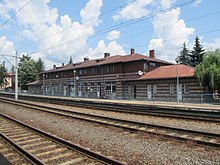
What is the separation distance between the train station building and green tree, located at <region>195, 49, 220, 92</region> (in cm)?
161

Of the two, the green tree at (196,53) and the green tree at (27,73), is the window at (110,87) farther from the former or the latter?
the green tree at (27,73)

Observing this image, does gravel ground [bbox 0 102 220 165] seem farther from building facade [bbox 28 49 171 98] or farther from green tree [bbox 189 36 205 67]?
green tree [bbox 189 36 205 67]

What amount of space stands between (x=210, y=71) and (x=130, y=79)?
1539 centimetres

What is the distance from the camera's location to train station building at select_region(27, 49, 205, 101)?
3291 cm

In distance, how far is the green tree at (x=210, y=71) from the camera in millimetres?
28609

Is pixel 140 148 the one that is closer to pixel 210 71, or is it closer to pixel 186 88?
pixel 210 71

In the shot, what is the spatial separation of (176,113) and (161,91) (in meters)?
17.8

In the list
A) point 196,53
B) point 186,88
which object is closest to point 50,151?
point 186,88

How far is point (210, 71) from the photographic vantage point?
2872 centimetres

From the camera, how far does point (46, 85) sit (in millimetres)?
69625

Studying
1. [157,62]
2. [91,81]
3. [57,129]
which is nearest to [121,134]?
[57,129]

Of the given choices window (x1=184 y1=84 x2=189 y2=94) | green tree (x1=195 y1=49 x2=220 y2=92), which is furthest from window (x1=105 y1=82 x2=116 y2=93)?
green tree (x1=195 y1=49 x2=220 y2=92)

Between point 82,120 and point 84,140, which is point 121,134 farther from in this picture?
point 82,120

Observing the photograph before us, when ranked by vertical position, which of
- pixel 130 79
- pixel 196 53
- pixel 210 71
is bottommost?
pixel 130 79
